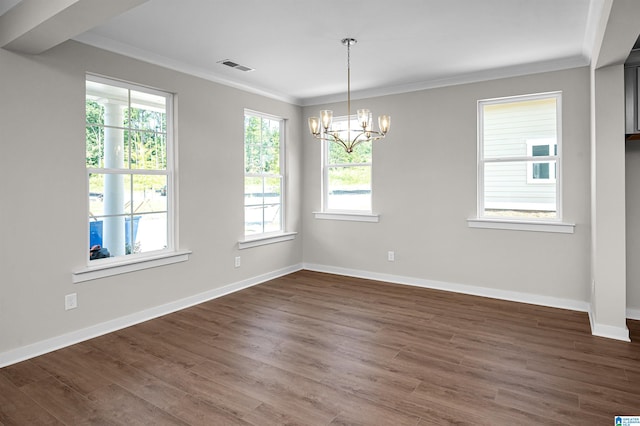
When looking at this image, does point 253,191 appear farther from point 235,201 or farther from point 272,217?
point 272,217

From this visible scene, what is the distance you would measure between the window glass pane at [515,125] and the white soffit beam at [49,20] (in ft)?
12.9

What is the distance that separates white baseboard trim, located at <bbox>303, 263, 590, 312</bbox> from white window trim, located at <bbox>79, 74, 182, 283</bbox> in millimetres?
2443

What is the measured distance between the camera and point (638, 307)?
3.95 metres

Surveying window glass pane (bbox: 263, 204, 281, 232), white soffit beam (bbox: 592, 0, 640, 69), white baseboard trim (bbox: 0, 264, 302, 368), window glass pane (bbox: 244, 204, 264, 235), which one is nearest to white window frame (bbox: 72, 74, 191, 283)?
white baseboard trim (bbox: 0, 264, 302, 368)

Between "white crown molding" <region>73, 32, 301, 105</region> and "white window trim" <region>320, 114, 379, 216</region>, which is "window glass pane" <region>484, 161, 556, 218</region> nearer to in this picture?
"white window trim" <region>320, 114, 379, 216</region>

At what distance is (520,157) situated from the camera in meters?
4.50

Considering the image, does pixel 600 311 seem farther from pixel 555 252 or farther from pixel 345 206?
pixel 345 206

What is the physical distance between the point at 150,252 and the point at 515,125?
4.28 metres

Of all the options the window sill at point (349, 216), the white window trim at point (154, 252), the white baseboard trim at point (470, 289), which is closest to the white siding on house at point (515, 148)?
the white baseboard trim at point (470, 289)

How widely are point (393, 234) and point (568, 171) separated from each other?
2169mm

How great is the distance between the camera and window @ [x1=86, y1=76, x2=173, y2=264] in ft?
11.8

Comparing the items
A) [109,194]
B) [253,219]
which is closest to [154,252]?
[109,194]

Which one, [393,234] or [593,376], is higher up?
[393,234]

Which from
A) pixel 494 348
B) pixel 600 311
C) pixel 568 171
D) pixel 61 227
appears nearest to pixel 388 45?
pixel 568 171
